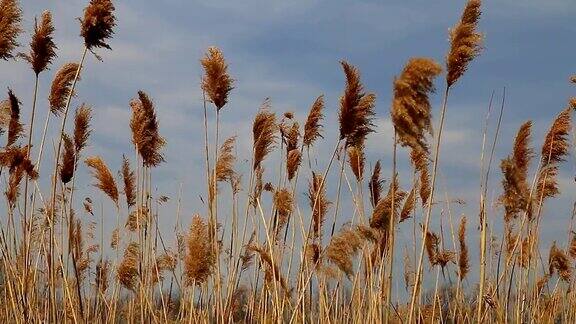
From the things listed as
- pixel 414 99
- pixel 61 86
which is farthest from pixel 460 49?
pixel 61 86

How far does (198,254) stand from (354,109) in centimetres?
139

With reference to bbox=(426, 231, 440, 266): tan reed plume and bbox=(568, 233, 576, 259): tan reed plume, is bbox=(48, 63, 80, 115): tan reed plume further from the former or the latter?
bbox=(568, 233, 576, 259): tan reed plume

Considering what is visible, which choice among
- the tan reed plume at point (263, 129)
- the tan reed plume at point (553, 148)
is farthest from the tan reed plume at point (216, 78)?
the tan reed plume at point (553, 148)

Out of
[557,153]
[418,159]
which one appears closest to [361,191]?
[418,159]

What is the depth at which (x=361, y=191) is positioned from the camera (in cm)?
555

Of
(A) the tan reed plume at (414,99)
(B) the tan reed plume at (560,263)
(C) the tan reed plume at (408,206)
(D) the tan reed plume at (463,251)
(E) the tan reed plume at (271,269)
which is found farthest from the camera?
(B) the tan reed plume at (560,263)

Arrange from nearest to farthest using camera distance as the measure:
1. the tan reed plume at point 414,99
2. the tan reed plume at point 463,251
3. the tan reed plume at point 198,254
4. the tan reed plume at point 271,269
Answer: the tan reed plume at point 414,99, the tan reed plume at point 271,269, the tan reed plume at point 198,254, the tan reed plume at point 463,251

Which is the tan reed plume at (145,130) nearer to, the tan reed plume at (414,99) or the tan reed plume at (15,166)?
the tan reed plume at (15,166)

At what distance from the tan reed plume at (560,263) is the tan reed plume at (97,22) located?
4.59 m

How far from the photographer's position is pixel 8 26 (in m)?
4.76

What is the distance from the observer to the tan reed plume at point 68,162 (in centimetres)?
504

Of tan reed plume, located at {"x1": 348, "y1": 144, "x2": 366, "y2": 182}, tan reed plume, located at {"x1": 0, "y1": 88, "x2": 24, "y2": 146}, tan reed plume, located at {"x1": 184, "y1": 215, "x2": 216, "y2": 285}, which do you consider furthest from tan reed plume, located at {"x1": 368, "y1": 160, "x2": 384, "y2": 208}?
tan reed plume, located at {"x1": 0, "y1": 88, "x2": 24, "y2": 146}

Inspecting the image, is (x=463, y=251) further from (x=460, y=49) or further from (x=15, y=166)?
(x=15, y=166)

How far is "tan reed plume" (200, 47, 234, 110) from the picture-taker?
204 inches
